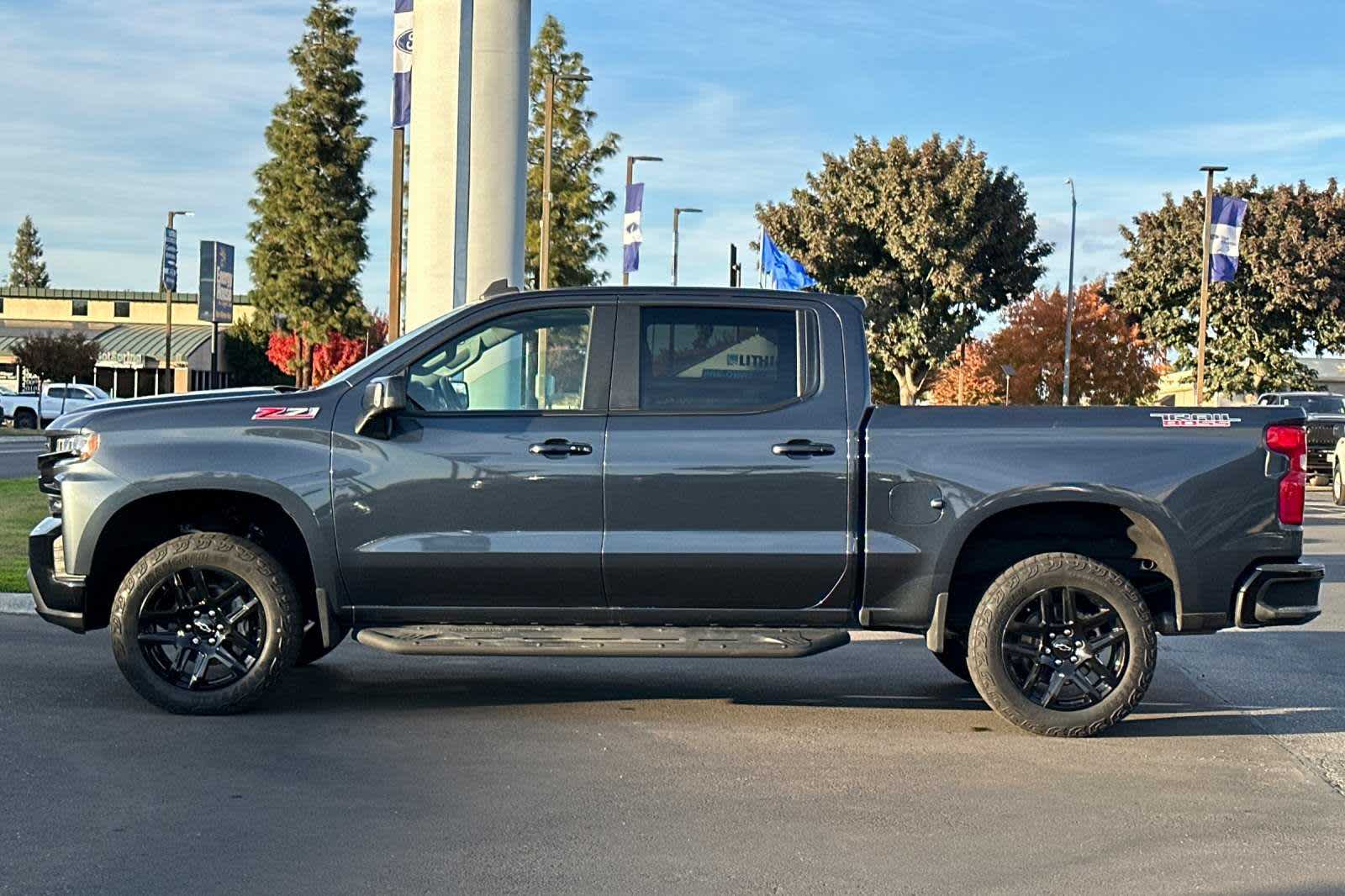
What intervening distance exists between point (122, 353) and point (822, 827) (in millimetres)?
76648

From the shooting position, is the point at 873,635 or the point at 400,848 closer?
the point at 400,848

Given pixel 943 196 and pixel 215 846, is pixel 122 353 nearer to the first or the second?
pixel 943 196

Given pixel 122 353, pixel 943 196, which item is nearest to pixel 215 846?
pixel 943 196

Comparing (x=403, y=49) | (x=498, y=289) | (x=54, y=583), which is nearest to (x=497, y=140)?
(x=403, y=49)

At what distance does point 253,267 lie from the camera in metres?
73.0

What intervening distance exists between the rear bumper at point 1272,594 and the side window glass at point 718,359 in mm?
2226

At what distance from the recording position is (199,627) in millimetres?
7699

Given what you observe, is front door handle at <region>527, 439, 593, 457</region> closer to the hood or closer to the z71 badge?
the hood

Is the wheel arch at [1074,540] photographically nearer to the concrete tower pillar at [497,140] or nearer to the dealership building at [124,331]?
the concrete tower pillar at [497,140]

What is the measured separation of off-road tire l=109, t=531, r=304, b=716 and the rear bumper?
4.35 meters

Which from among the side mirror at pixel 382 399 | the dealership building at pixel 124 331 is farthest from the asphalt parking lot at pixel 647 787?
the dealership building at pixel 124 331

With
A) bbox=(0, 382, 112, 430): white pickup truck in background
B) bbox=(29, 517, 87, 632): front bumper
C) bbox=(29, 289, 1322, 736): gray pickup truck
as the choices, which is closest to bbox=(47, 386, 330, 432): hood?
bbox=(29, 289, 1322, 736): gray pickup truck

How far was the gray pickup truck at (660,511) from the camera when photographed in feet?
24.5

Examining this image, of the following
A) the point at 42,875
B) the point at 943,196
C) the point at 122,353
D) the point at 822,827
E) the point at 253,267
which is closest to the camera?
the point at 42,875
